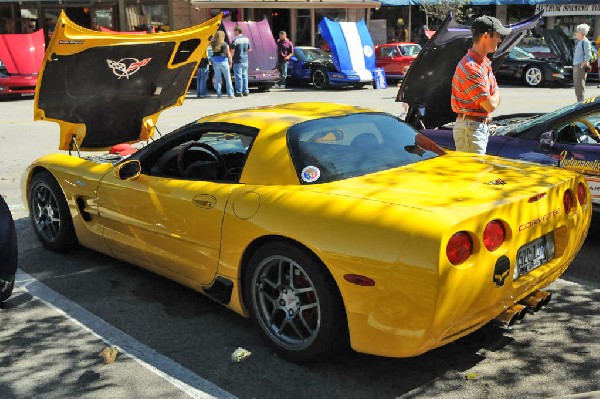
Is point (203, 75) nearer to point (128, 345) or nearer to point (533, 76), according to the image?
point (533, 76)

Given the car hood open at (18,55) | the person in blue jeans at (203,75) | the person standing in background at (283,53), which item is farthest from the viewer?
the person standing in background at (283,53)

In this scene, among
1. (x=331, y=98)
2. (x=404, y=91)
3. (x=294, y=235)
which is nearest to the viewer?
(x=294, y=235)

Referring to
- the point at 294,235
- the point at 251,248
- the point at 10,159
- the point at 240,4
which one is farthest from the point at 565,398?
the point at 240,4

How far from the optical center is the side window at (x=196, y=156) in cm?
451

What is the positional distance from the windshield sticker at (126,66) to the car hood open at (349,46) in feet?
48.9

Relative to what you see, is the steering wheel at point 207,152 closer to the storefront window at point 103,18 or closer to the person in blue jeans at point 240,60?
the person in blue jeans at point 240,60

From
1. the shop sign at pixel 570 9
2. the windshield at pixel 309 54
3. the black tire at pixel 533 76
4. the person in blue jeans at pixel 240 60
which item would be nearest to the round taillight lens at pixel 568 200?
the person in blue jeans at pixel 240 60

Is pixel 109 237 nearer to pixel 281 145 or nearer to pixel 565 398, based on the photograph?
pixel 281 145

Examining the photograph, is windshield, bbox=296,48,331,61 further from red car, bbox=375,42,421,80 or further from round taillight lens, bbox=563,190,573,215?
round taillight lens, bbox=563,190,573,215

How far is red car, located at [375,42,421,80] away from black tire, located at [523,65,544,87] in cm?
354

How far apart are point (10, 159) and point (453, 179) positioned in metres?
8.14

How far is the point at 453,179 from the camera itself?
12.9ft

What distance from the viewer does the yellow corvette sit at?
3291 millimetres

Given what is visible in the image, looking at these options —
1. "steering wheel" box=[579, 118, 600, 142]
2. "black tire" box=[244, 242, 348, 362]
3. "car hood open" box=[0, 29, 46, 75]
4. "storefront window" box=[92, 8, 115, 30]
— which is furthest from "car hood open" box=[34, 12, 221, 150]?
"storefront window" box=[92, 8, 115, 30]
